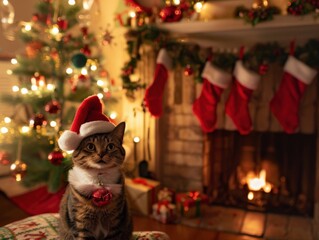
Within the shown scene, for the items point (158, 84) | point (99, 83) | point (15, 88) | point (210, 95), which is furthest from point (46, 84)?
point (210, 95)

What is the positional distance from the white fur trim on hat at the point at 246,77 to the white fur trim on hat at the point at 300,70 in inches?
8.7

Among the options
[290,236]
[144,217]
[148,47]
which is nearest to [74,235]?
[144,217]

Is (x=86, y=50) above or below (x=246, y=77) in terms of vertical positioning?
above

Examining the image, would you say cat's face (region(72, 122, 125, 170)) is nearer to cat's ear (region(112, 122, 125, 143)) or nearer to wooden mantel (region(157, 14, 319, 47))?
cat's ear (region(112, 122, 125, 143))

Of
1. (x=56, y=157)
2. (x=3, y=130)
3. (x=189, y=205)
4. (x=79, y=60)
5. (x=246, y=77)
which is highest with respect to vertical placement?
(x=79, y=60)

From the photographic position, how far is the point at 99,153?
1186mm

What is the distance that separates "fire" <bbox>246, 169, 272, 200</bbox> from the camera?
248 cm

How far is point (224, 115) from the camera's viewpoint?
2.53 meters

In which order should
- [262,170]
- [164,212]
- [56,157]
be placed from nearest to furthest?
[56,157], [164,212], [262,170]

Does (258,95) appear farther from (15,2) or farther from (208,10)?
(15,2)

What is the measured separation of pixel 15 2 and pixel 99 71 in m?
0.90

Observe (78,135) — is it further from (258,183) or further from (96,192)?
(258,183)

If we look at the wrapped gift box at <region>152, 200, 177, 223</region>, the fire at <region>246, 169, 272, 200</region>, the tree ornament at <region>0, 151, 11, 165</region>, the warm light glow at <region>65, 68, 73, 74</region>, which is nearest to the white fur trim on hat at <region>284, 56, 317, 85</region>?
the fire at <region>246, 169, 272, 200</region>

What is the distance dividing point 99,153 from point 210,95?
1.35 metres
